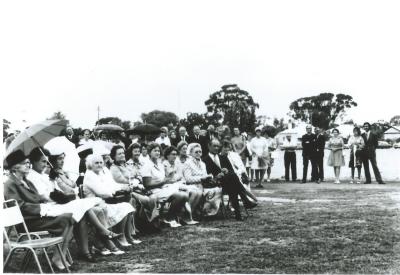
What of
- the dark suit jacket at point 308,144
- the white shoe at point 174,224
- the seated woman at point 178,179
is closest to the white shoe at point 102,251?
the white shoe at point 174,224

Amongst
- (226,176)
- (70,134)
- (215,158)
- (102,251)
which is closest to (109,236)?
(102,251)

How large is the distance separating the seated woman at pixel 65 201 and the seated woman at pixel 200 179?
9.01ft

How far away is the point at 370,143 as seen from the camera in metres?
13.8

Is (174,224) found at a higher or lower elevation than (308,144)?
lower

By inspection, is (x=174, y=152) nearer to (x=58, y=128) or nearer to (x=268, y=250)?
(x=58, y=128)

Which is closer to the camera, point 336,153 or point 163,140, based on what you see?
point 163,140

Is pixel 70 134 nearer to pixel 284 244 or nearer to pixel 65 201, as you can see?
pixel 65 201

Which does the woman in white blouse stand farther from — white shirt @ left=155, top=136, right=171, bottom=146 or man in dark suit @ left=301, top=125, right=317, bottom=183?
white shirt @ left=155, top=136, right=171, bottom=146

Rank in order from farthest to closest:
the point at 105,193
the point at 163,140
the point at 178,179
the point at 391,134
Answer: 1. the point at 391,134
2. the point at 163,140
3. the point at 178,179
4. the point at 105,193

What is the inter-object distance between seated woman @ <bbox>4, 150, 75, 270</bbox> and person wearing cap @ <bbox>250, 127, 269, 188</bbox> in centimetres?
856

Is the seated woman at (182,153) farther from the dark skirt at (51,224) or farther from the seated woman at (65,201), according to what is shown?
the dark skirt at (51,224)

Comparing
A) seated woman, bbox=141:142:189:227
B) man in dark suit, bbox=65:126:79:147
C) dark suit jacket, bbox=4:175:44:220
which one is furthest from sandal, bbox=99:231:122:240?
man in dark suit, bbox=65:126:79:147

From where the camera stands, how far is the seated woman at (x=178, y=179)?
818 centimetres

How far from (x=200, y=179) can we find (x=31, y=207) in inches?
155
